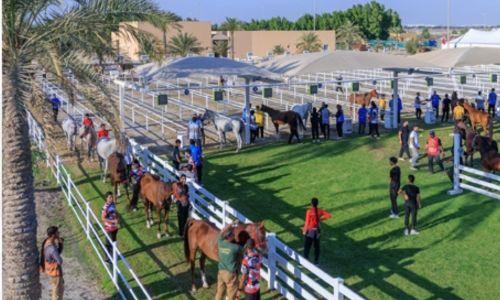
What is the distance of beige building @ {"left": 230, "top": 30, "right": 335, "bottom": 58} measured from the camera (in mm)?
79188

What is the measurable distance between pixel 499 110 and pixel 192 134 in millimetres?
14884

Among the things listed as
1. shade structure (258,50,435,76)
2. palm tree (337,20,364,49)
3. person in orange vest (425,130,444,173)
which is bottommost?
person in orange vest (425,130,444,173)

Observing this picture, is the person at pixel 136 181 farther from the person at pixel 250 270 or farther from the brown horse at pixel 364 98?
the brown horse at pixel 364 98

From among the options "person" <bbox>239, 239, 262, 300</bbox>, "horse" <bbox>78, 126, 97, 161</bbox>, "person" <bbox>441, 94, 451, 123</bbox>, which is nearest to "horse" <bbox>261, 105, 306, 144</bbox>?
"person" <bbox>441, 94, 451, 123</bbox>

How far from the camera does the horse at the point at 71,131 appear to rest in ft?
73.3

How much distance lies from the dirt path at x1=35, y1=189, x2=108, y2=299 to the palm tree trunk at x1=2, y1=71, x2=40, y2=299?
1.38m

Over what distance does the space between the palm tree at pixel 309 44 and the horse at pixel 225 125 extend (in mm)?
49217

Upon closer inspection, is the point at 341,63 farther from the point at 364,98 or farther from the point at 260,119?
the point at 260,119

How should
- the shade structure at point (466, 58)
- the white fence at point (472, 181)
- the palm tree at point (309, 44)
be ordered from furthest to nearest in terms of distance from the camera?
the palm tree at point (309, 44) → the shade structure at point (466, 58) → the white fence at point (472, 181)

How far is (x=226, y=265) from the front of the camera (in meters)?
9.83

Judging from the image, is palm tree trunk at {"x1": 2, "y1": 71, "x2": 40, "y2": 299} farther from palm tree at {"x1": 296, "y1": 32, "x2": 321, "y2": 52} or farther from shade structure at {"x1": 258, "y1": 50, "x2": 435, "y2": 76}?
Result: palm tree at {"x1": 296, "y1": 32, "x2": 321, "y2": 52}

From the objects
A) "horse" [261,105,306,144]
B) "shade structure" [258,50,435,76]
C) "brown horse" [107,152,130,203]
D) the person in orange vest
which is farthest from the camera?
"shade structure" [258,50,435,76]

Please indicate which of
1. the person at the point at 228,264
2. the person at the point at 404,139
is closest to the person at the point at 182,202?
the person at the point at 228,264

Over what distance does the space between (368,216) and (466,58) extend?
53.7ft
